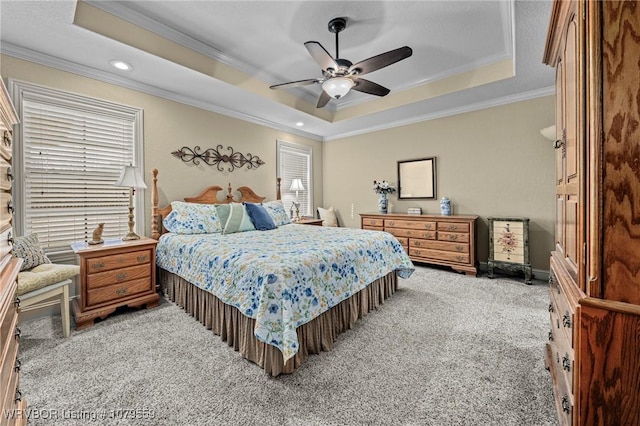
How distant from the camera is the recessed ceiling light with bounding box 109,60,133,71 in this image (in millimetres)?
2826

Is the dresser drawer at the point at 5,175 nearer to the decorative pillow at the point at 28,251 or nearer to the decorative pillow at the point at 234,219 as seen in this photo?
the decorative pillow at the point at 28,251

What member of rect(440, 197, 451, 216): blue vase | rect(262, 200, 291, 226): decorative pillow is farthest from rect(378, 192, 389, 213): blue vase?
rect(262, 200, 291, 226): decorative pillow

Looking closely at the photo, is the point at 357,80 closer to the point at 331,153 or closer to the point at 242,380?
the point at 242,380

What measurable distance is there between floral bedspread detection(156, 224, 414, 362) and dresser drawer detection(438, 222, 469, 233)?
1382 mm

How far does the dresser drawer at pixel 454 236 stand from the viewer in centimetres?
397

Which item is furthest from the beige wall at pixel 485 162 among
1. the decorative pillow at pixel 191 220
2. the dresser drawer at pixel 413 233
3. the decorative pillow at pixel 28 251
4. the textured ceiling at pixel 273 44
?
the decorative pillow at pixel 28 251

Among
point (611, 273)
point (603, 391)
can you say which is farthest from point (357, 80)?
point (603, 391)

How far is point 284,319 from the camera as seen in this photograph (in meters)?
1.69

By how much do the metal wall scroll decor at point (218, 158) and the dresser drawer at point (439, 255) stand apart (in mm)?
3011

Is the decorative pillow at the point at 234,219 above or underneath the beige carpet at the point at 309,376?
above

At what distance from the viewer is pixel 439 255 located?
418 cm

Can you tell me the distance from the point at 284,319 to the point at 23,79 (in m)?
3.35

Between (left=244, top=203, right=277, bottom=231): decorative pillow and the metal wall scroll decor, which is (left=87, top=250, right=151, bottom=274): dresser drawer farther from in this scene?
the metal wall scroll decor

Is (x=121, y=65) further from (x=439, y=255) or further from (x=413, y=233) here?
(x=439, y=255)
